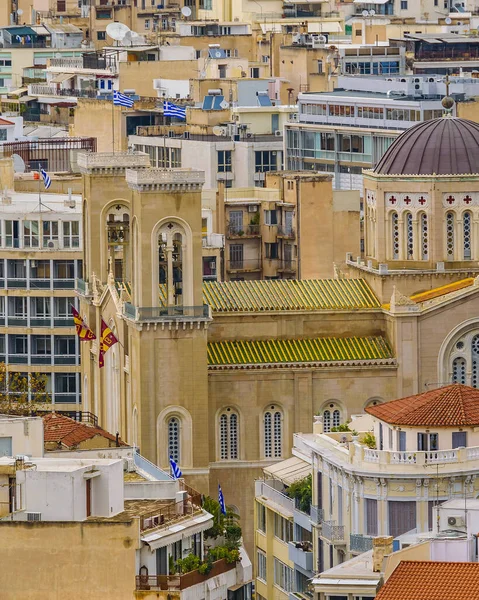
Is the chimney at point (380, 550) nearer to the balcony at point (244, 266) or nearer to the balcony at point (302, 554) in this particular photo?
the balcony at point (302, 554)

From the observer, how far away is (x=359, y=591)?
100438mm

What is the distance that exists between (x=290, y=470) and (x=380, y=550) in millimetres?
26237

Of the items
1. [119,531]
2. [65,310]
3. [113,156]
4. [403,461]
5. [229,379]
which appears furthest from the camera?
[65,310]

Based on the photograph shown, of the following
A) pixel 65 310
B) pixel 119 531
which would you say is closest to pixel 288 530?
pixel 119 531

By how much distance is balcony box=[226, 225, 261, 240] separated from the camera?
18738 cm

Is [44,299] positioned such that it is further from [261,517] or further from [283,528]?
[283,528]

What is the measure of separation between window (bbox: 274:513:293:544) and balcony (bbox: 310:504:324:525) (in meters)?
3.21

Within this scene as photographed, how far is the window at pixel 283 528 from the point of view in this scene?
124750 mm

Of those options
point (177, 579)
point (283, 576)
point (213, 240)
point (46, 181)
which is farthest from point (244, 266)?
point (177, 579)

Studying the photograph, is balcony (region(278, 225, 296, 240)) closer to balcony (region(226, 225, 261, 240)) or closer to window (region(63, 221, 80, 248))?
balcony (region(226, 225, 261, 240))

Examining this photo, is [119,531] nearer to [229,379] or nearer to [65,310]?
[229,379]

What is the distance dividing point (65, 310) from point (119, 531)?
74877 mm

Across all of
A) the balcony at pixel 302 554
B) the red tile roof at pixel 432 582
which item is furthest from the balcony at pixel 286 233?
the red tile roof at pixel 432 582

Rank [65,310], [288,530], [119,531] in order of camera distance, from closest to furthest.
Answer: [119,531]
[288,530]
[65,310]
